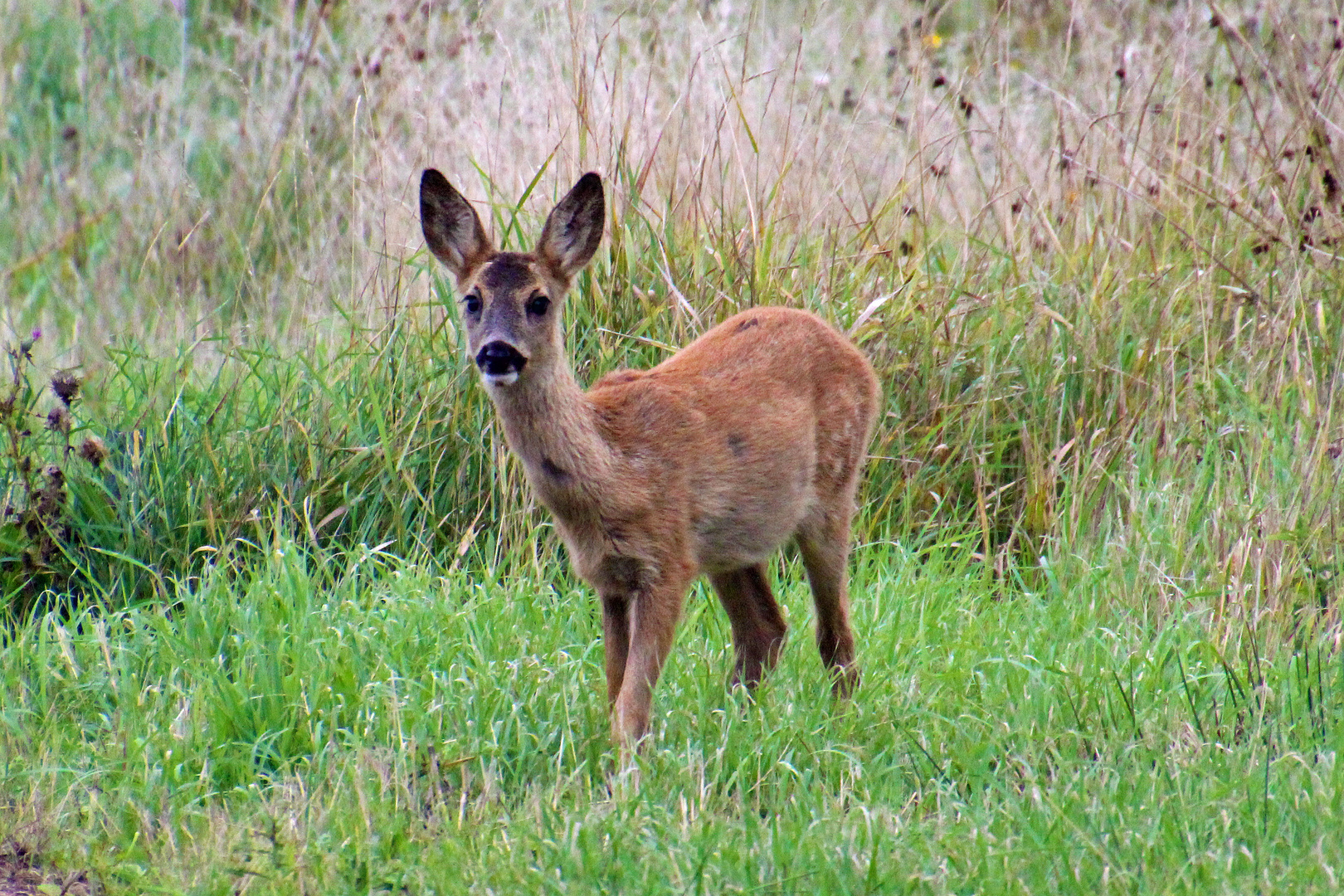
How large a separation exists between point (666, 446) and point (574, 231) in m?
0.66

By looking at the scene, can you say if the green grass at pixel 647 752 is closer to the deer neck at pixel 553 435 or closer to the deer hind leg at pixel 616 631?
the deer hind leg at pixel 616 631

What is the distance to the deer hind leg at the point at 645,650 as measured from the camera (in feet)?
13.5

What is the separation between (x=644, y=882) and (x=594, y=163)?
3527mm

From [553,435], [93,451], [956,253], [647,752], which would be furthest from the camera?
[956,253]

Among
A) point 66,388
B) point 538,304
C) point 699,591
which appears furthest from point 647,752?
point 66,388

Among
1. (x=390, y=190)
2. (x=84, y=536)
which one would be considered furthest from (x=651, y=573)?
(x=390, y=190)

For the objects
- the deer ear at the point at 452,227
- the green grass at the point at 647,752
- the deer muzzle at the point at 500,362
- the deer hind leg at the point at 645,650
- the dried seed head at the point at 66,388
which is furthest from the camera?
the dried seed head at the point at 66,388

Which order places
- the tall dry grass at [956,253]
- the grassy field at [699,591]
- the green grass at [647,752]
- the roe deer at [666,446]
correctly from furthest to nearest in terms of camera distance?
the tall dry grass at [956,253]
the roe deer at [666,446]
the grassy field at [699,591]
the green grass at [647,752]

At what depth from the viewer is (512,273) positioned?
4.52 meters

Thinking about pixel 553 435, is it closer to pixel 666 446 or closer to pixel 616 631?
pixel 666 446

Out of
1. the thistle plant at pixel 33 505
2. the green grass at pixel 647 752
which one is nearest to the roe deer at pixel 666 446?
Result: the green grass at pixel 647 752

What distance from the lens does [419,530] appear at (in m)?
5.70

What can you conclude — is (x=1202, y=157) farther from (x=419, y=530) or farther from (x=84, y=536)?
(x=84, y=536)

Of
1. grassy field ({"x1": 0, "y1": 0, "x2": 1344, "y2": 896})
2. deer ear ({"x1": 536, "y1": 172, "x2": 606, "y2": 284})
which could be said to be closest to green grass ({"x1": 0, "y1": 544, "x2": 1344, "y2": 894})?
grassy field ({"x1": 0, "y1": 0, "x2": 1344, "y2": 896})
